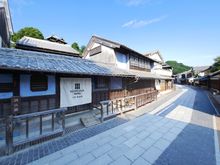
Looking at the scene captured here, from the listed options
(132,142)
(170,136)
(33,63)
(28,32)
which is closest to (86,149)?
(132,142)

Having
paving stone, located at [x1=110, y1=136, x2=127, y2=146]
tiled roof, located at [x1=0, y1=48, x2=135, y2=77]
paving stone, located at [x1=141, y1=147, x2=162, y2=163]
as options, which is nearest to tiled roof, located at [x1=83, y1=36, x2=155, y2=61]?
tiled roof, located at [x1=0, y1=48, x2=135, y2=77]

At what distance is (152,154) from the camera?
4496 millimetres

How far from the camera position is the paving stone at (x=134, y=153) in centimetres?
431

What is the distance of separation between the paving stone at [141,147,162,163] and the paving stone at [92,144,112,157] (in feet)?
4.08

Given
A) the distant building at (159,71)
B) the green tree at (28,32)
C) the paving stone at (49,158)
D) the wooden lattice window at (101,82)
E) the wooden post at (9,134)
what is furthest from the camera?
the green tree at (28,32)

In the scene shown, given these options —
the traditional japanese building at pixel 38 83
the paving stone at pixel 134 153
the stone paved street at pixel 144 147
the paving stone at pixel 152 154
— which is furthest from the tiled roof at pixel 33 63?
the paving stone at pixel 152 154

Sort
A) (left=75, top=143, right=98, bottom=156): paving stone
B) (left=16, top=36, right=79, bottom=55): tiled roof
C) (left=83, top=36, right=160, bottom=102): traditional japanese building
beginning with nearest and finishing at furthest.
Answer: (left=75, top=143, right=98, bottom=156): paving stone, (left=83, top=36, right=160, bottom=102): traditional japanese building, (left=16, top=36, right=79, bottom=55): tiled roof

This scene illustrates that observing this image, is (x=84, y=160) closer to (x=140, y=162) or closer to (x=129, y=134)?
(x=140, y=162)

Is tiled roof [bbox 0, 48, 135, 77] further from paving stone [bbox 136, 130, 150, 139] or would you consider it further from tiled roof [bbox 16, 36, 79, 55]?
tiled roof [bbox 16, 36, 79, 55]

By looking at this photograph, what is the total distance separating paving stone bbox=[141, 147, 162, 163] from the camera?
423 centimetres

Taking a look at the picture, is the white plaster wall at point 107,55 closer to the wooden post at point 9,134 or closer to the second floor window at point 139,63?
the second floor window at point 139,63

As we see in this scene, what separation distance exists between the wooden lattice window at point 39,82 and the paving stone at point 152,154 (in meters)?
5.65

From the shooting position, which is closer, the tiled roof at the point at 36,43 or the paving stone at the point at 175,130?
the paving stone at the point at 175,130

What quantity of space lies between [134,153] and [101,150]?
3.74 feet
